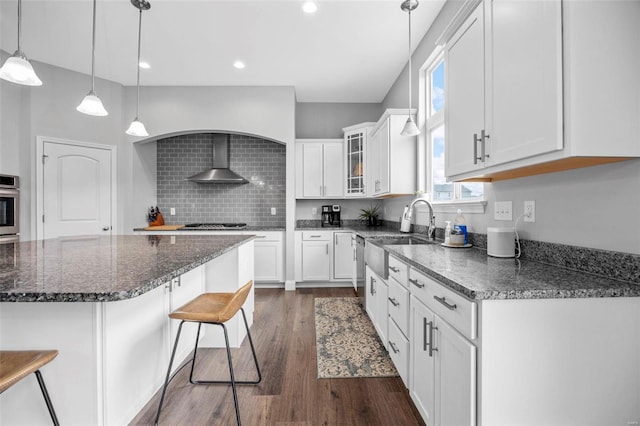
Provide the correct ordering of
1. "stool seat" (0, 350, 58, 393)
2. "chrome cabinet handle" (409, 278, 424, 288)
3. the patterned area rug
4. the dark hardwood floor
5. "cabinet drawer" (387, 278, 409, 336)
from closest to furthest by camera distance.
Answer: "stool seat" (0, 350, 58, 393) → "chrome cabinet handle" (409, 278, 424, 288) → the dark hardwood floor → "cabinet drawer" (387, 278, 409, 336) → the patterned area rug

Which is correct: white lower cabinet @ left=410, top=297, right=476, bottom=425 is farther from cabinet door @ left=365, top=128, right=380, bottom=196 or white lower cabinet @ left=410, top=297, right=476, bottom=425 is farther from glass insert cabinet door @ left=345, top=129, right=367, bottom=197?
glass insert cabinet door @ left=345, top=129, right=367, bottom=197

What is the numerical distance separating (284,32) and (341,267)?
302 cm

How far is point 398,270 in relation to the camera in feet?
6.17

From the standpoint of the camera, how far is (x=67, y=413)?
1051 millimetres

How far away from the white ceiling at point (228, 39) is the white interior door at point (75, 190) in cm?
110

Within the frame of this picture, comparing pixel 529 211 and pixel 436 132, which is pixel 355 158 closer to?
pixel 436 132

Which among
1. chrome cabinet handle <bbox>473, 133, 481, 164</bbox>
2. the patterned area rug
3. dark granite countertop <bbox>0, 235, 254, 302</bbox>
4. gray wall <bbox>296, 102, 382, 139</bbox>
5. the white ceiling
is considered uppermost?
the white ceiling

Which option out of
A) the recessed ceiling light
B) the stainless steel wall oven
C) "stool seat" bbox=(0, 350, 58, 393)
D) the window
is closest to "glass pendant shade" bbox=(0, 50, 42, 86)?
"stool seat" bbox=(0, 350, 58, 393)

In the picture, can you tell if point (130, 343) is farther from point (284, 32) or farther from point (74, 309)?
point (284, 32)

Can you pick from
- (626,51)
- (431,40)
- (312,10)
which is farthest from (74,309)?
(431,40)

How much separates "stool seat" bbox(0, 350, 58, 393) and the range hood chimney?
12.0 ft

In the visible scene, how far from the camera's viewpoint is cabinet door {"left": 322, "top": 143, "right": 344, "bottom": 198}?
15.0ft

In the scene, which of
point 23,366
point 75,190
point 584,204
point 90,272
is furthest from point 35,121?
point 584,204

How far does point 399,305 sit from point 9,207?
4425 millimetres
